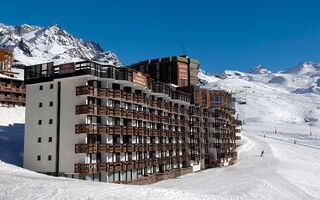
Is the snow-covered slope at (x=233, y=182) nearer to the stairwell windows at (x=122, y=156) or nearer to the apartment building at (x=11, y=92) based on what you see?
the stairwell windows at (x=122, y=156)

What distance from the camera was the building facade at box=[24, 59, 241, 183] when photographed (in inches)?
1806

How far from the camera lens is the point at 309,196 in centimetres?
5106

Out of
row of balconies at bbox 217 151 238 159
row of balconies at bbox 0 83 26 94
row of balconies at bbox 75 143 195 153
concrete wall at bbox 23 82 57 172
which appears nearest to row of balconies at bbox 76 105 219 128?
row of balconies at bbox 75 143 195 153

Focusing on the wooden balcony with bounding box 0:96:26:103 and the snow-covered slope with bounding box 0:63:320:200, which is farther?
the wooden balcony with bounding box 0:96:26:103

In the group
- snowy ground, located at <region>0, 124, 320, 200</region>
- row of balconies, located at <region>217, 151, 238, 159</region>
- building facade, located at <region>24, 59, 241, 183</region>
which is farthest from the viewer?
row of balconies, located at <region>217, 151, 238, 159</region>

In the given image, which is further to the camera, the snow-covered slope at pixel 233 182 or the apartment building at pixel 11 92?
the apartment building at pixel 11 92

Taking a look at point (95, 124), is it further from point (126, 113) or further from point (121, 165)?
point (121, 165)

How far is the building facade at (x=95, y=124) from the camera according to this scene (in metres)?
45.9

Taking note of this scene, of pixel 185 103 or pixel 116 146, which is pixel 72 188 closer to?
pixel 116 146

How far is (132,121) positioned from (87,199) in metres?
26.2

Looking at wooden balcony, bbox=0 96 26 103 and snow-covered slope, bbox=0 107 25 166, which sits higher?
wooden balcony, bbox=0 96 26 103

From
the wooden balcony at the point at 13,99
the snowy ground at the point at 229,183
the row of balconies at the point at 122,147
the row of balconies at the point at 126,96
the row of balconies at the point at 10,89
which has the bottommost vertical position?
the snowy ground at the point at 229,183

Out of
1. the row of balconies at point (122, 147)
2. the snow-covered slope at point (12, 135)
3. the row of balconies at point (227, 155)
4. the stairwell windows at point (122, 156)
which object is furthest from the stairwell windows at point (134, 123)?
the row of balconies at point (227, 155)

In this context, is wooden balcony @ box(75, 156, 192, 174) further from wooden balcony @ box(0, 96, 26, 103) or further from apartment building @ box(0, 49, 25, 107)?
apartment building @ box(0, 49, 25, 107)
